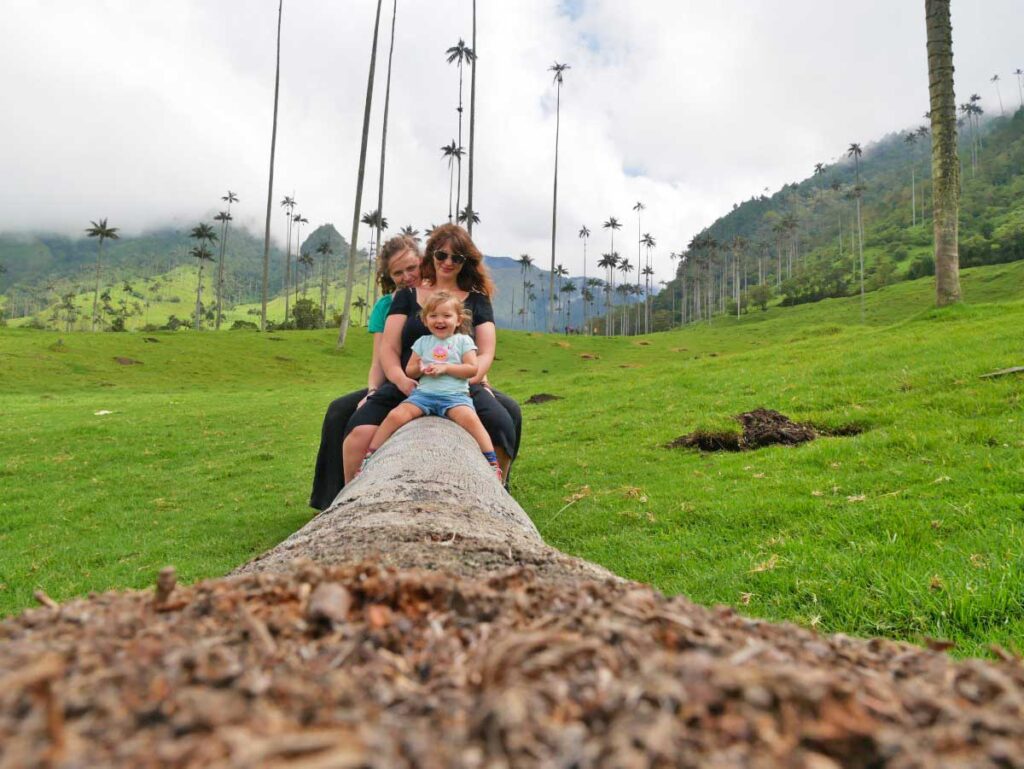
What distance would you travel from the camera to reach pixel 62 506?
10.5 metres

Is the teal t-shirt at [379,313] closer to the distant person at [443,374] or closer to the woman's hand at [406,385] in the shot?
the distant person at [443,374]

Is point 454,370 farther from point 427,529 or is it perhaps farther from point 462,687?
point 462,687

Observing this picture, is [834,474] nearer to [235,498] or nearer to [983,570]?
[983,570]

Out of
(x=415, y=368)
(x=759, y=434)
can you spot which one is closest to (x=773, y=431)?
(x=759, y=434)

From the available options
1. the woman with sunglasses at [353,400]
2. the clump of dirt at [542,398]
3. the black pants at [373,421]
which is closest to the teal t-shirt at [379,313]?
the woman with sunglasses at [353,400]

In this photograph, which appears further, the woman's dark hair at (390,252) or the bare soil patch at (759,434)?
the bare soil patch at (759,434)

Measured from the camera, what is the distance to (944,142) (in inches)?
778

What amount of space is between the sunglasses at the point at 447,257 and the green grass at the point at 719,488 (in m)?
3.35

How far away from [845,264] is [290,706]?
139m

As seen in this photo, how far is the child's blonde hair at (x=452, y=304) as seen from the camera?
5.47 m

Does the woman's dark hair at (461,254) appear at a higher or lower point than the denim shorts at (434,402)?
higher

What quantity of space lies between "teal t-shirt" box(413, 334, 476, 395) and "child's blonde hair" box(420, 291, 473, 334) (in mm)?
145

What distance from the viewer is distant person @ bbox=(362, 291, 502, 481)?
497 cm

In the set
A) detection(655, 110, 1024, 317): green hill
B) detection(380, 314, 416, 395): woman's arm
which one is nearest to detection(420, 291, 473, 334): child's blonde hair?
detection(380, 314, 416, 395): woman's arm
